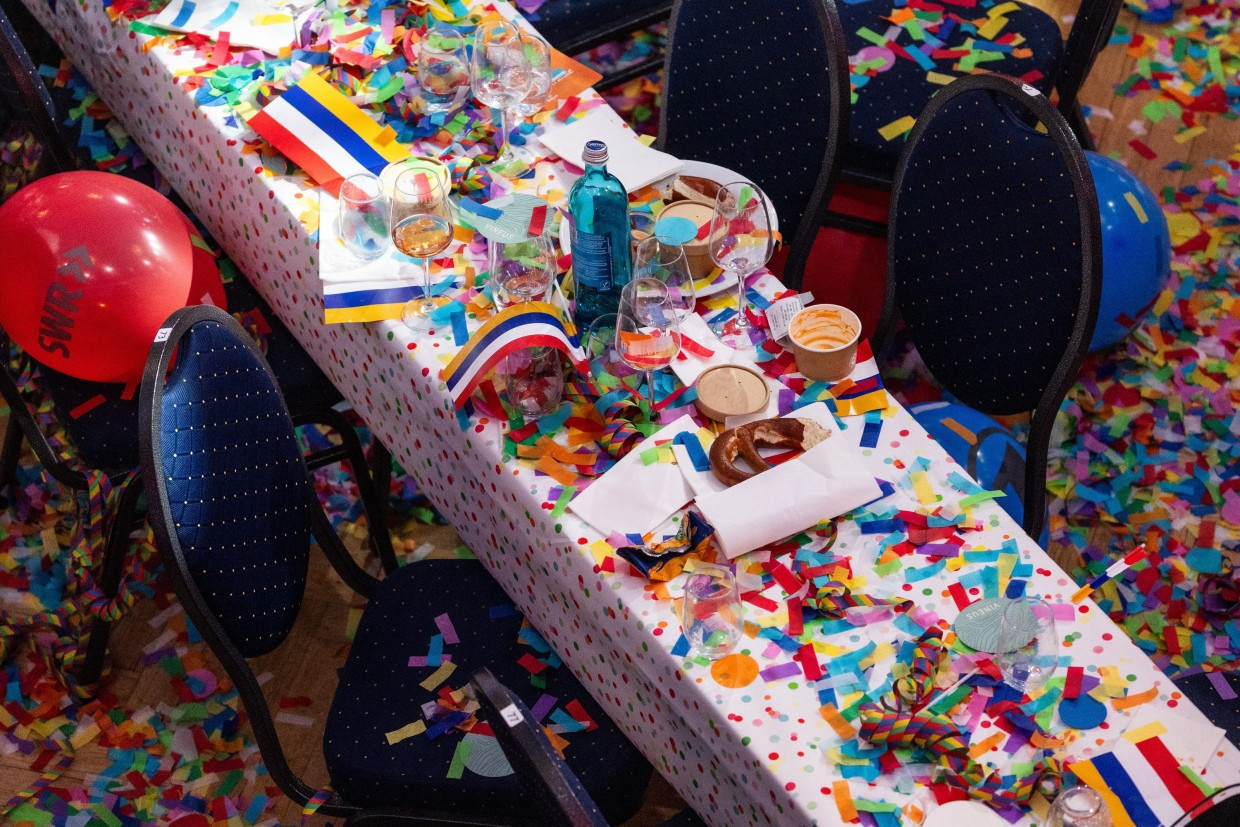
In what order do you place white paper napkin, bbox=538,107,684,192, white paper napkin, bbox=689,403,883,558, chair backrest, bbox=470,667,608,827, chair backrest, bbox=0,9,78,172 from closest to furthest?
chair backrest, bbox=470,667,608,827
white paper napkin, bbox=689,403,883,558
white paper napkin, bbox=538,107,684,192
chair backrest, bbox=0,9,78,172

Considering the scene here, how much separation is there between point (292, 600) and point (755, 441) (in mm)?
761

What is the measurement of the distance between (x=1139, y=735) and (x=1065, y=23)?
337cm

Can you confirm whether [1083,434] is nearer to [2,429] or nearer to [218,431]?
[218,431]

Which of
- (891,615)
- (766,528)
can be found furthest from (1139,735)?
(766,528)

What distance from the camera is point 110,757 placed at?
258 cm

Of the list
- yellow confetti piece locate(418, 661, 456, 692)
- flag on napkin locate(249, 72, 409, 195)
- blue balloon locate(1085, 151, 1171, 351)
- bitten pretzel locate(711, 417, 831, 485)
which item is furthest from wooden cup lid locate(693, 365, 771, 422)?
blue balloon locate(1085, 151, 1171, 351)

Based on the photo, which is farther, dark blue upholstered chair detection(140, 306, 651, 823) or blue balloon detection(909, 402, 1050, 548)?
blue balloon detection(909, 402, 1050, 548)

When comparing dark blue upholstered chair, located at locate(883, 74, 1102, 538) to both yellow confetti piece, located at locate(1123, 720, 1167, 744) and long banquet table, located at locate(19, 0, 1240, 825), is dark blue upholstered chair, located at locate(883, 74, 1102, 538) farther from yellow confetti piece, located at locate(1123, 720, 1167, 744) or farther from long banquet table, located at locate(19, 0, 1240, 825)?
yellow confetti piece, located at locate(1123, 720, 1167, 744)

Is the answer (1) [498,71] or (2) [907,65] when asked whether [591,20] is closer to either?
(2) [907,65]

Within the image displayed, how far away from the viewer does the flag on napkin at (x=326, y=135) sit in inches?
92.3

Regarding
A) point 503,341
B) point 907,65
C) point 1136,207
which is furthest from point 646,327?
point 1136,207

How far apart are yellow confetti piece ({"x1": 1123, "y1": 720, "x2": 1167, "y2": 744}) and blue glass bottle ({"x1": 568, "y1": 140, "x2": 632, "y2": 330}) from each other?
101 cm

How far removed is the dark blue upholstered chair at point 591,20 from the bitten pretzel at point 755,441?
→ 1.78 m

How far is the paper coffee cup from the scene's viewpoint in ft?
6.42
